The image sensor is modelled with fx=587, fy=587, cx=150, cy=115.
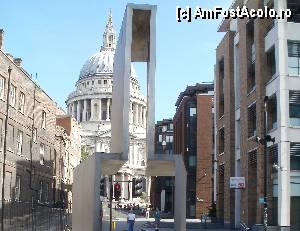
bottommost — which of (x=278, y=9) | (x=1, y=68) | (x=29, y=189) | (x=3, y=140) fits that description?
(x=29, y=189)

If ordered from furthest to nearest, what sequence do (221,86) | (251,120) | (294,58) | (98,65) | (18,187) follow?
1. (98,65)
2. (221,86)
3. (251,120)
4. (294,58)
5. (18,187)

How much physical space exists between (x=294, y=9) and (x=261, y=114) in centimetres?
788

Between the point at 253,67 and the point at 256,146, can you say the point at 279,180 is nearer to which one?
the point at 256,146

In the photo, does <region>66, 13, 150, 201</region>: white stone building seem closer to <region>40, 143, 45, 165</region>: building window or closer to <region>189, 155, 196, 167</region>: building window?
<region>189, 155, 196, 167</region>: building window

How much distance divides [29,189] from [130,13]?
93.9ft

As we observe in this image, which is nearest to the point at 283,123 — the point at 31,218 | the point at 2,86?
the point at 2,86

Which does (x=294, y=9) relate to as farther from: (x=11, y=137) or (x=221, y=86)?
(x=11, y=137)

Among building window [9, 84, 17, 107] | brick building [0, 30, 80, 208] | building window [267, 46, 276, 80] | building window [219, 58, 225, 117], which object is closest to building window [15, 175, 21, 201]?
brick building [0, 30, 80, 208]

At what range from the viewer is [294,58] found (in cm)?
4069

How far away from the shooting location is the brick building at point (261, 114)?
3922 centimetres

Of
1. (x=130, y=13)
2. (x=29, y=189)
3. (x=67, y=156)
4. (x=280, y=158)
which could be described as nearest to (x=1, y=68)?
(x=29, y=189)

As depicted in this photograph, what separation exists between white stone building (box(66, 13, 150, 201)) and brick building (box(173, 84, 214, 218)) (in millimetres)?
64541

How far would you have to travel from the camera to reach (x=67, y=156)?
Result: 224ft

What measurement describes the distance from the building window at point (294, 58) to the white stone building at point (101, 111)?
108787 millimetres
